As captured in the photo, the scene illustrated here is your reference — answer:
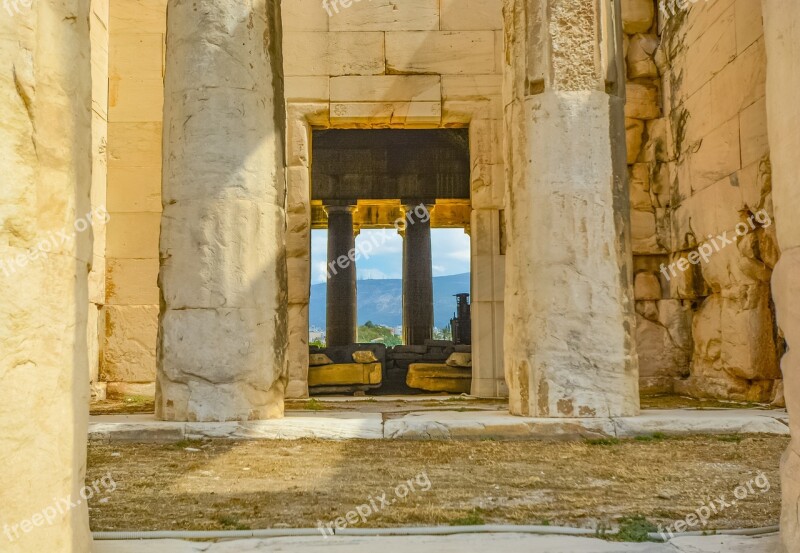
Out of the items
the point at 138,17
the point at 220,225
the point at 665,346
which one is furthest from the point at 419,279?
the point at 220,225

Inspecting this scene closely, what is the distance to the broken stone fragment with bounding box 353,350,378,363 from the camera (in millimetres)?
12766

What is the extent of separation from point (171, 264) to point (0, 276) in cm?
466

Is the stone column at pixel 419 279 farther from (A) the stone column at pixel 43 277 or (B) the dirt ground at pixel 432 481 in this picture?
(A) the stone column at pixel 43 277

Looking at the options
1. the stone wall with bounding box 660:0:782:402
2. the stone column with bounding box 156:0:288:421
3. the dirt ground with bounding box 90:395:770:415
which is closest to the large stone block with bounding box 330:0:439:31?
the stone wall with bounding box 660:0:782:402

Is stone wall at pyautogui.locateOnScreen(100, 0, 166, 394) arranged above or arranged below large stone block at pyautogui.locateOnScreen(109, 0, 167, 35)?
below

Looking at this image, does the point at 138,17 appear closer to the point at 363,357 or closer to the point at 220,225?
the point at 220,225

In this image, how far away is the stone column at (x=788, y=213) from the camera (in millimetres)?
2783

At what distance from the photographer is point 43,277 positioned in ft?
8.34

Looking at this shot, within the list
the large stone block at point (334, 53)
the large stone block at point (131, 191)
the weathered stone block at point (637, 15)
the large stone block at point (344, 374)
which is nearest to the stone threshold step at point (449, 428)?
the large stone block at point (131, 191)

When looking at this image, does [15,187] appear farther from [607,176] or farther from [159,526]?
[607,176]

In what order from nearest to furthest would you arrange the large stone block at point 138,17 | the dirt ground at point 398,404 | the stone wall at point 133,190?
the dirt ground at point 398,404, the stone wall at point 133,190, the large stone block at point 138,17

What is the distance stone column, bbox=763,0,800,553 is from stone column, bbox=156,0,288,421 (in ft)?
16.0

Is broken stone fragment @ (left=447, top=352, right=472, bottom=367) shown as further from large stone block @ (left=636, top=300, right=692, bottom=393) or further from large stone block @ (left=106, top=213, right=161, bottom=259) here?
large stone block @ (left=106, top=213, right=161, bottom=259)

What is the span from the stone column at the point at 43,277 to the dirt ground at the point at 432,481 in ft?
4.05
